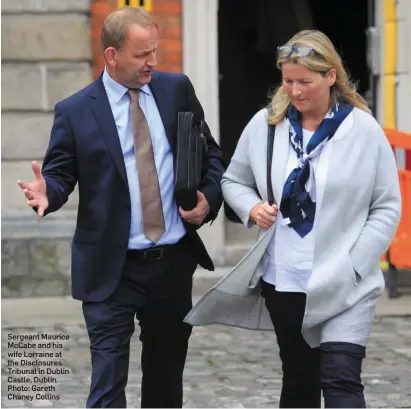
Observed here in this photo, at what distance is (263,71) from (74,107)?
22.6ft

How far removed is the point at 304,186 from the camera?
4723mm

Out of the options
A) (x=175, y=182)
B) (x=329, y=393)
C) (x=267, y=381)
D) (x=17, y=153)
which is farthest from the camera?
(x=17, y=153)

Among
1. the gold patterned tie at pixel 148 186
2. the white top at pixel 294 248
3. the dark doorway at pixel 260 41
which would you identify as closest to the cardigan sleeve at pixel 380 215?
the white top at pixel 294 248

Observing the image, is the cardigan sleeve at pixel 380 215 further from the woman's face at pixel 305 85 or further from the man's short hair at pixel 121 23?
the man's short hair at pixel 121 23

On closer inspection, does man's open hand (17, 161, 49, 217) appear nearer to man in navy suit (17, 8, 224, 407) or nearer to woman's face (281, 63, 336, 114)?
man in navy suit (17, 8, 224, 407)

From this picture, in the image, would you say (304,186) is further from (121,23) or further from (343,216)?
(121,23)

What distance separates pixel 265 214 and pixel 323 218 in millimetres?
225

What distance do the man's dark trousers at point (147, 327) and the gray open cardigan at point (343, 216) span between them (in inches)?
11.6

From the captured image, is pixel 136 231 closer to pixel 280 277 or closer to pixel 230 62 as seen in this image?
pixel 280 277

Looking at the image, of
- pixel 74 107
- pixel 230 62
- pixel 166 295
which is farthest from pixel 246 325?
pixel 230 62

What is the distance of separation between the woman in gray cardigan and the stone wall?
15.2 ft

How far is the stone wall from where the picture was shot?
934cm

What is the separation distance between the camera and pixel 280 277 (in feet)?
15.7

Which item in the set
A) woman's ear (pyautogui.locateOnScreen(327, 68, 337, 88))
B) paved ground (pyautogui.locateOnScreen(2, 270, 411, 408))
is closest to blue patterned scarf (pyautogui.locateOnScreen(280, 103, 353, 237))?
woman's ear (pyautogui.locateOnScreen(327, 68, 337, 88))
